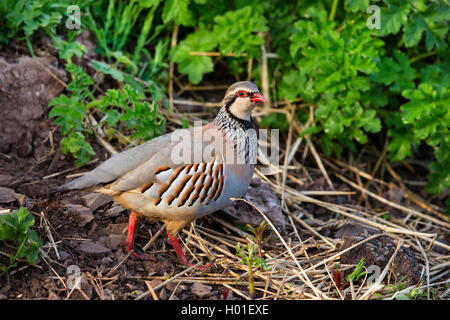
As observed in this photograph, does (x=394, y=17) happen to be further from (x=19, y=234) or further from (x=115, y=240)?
(x=19, y=234)

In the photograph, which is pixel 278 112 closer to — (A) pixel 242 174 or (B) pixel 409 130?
(B) pixel 409 130

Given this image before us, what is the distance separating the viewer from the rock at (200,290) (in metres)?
4.07

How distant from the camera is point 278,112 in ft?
22.4

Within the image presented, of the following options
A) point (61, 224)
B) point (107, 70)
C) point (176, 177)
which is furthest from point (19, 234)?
point (107, 70)

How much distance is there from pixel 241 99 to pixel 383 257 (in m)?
1.74

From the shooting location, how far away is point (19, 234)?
3.93 m

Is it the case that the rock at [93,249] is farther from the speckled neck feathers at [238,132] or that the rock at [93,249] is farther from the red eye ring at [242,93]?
the red eye ring at [242,93]

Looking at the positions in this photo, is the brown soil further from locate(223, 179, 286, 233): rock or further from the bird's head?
the bird's head

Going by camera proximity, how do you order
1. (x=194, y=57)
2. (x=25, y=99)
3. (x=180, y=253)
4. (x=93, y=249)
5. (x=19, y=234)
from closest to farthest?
(x=19, y=234)
(x=93, y=249)
(x=180, y=253)
(x=25, y=99)
(x=194, y=57)

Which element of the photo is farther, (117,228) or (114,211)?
(114,211)

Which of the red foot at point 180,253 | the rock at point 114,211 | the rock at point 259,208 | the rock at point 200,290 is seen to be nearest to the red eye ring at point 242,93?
the rock at point 259,208

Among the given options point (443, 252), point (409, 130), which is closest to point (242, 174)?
point (443, 252)

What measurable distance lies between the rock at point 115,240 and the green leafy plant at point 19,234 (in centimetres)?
70

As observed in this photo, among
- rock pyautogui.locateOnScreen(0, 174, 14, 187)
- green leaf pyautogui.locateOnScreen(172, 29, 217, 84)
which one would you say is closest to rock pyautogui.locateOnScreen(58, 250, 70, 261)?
rock pyautogui.locateOnScreen(0, 174, 14, 187)
